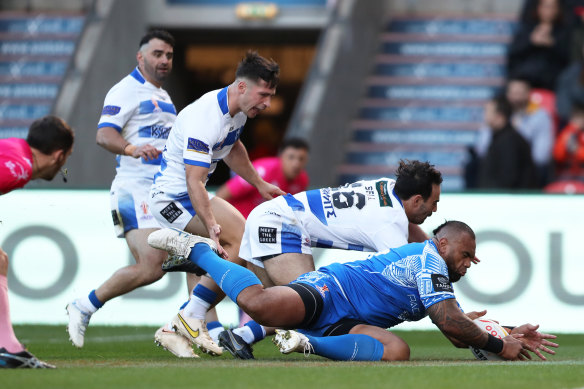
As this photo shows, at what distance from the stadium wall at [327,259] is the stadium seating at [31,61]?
17.8 feet

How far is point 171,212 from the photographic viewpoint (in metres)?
8.86

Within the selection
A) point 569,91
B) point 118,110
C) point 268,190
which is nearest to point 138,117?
point 118,110

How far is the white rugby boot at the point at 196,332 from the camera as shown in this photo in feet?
27.7

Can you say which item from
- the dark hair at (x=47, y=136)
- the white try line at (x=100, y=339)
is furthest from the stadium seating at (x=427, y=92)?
the dark hair at (x=47, y=136)

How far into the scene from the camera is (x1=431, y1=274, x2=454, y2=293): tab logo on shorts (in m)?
7.56

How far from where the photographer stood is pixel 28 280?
13016 mm

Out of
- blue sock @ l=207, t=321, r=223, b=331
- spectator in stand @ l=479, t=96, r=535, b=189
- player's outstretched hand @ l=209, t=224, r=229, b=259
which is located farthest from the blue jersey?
spectator in stand @ l=479, t=96, r=535, b=189

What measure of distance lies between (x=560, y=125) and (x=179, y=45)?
816 centimetres

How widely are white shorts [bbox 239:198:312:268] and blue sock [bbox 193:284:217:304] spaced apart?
1.37 ft

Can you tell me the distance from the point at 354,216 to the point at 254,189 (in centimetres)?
376

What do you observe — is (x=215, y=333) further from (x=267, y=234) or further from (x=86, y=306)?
(x=86, y=306)

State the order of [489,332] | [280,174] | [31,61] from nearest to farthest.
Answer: [489,332] → [280,174] → [31,61]

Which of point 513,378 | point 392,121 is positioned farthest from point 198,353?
point 392,121

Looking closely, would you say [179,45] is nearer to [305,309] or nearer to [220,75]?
[220,75]
